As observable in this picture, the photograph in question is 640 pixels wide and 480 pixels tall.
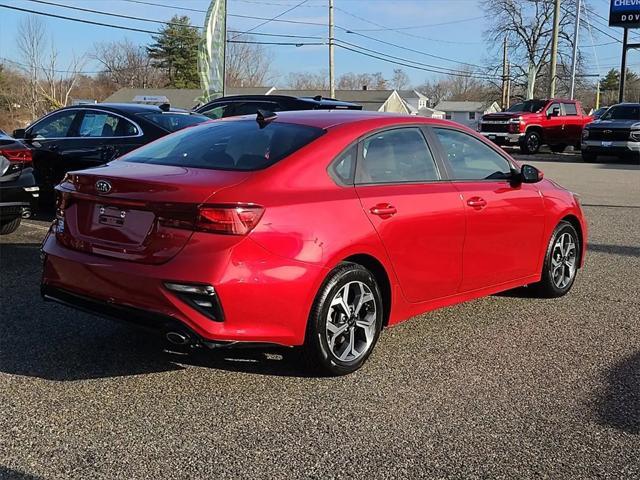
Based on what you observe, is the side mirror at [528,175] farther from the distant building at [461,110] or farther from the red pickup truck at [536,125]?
the distant building at [461,110]

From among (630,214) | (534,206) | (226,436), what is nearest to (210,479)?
(226,436)

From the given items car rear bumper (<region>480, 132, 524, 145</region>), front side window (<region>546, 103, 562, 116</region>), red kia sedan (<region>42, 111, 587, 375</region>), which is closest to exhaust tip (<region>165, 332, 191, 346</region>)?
red kia sedan (<region>42, 111, 587, 375</region>)

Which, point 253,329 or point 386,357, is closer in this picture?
point 253,329

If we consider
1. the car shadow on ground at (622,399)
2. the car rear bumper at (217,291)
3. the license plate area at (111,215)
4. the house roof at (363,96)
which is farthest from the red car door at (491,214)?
the house roof at (363,96)

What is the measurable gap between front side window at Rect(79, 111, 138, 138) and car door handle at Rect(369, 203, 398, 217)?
487cm

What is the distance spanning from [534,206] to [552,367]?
5.44 feet

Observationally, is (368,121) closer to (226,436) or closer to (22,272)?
(226,436)

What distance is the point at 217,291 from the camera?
3.56 m

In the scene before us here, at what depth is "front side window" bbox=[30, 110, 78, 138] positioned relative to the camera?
887cm

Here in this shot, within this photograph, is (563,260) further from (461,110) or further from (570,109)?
(461,110)

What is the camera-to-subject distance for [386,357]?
15.0ft

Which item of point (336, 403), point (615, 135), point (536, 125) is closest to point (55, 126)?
point (336, 403)

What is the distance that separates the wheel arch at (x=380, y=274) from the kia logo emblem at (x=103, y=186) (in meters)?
1.50

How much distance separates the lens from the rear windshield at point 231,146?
419cm
